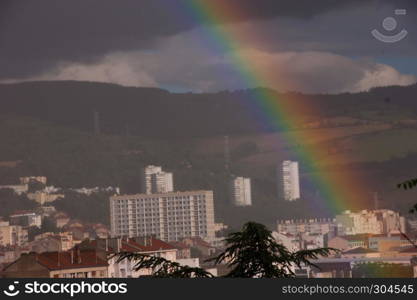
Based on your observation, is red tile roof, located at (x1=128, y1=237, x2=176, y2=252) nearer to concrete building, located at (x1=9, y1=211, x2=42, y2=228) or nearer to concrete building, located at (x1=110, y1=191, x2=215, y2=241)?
concrete building, located at (x1=110, y1=191, x2=215, y2=241)

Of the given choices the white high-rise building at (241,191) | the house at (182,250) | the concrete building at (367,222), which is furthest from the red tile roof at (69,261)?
the concrete building at (367,222)

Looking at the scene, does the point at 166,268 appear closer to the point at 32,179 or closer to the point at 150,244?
the point at 150,244

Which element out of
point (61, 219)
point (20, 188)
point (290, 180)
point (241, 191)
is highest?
point (20, 188)

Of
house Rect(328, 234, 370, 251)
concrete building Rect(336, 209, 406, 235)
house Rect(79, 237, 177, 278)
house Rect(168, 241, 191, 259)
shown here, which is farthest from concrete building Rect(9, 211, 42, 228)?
concrete building Rect(336, 209, 406, 235)

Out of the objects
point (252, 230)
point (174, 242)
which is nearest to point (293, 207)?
point (174, 242)

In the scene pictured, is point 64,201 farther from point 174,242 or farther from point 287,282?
point 287,282

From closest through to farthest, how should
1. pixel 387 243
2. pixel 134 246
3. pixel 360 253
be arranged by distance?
pixel 134 246, pixel 360 253, pixel 387 243

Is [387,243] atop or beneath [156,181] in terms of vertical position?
beneath

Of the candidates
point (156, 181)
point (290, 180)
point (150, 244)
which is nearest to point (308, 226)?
point (290, 180)
